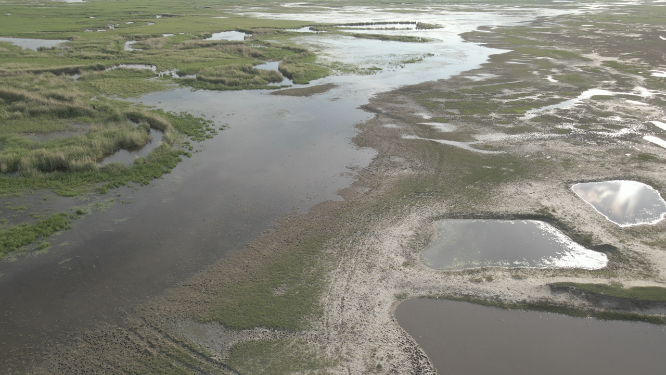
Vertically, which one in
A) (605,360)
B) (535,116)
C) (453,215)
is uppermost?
(535,116)

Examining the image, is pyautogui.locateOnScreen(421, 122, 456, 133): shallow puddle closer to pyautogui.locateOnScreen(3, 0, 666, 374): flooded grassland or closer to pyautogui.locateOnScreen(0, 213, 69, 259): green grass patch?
pyautogui.locateOnScreen(3, 0, 666, 374): flooded grassland

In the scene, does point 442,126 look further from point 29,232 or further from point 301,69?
point 29,232

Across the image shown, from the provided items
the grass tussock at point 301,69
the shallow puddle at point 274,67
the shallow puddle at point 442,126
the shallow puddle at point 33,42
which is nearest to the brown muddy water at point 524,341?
the shallow puddle at point 442,126

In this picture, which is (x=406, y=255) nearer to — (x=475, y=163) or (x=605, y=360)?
(x=605, y=360)

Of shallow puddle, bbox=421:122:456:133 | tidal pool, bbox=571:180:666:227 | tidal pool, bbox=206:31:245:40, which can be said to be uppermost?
tidal pool, bbox=206:31:245:40

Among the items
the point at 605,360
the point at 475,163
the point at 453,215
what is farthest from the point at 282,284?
the point at 475,163

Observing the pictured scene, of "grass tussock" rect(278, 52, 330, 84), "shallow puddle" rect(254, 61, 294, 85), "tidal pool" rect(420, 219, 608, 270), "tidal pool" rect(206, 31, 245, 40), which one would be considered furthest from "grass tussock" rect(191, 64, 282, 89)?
"tidal pool" rect(420, 219, 608, 270)
